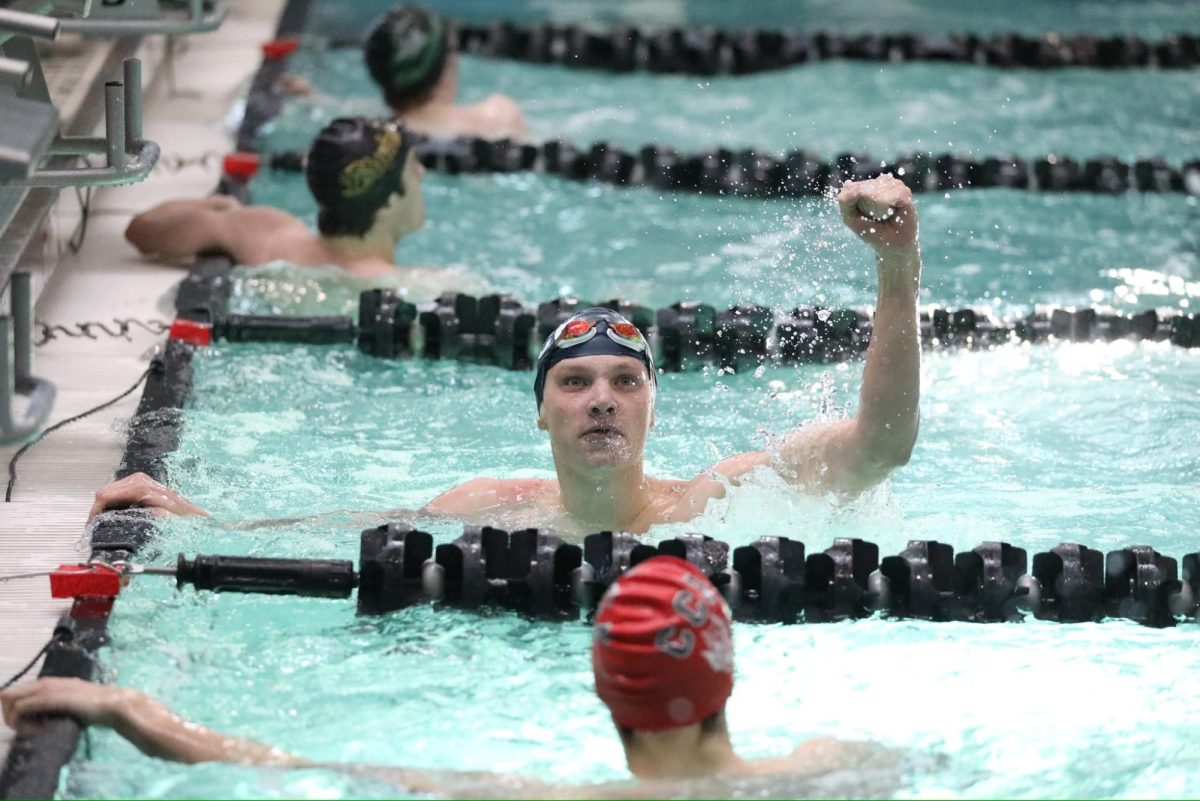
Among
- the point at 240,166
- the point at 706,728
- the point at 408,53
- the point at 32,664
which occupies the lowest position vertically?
the point at 32,664

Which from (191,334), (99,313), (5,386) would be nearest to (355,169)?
(191,334)

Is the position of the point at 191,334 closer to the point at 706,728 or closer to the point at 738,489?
the point at 738,489

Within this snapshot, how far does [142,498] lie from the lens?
369 cm

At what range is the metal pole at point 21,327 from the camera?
292 centimetres

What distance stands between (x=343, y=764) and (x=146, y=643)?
79 cm

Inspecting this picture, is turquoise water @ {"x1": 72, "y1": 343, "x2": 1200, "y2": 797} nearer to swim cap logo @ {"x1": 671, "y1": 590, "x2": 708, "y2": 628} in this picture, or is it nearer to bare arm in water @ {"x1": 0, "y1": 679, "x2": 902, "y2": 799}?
bare arm in water @ {"x1": 0, "y1": 679, "x2": 902, "y2": 799}

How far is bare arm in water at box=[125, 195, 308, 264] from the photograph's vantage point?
5.79 m

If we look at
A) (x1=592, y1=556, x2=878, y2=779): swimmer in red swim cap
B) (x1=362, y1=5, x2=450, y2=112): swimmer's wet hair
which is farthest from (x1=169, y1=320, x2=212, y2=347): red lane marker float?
(x1=592, y1=556, x2=878, y2=779): swimmer in red swim cap

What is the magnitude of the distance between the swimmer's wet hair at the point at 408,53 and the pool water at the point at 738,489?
502 millimetres

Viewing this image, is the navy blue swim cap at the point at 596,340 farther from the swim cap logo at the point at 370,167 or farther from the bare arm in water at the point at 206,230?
the bare arm in water at the point at 206,230

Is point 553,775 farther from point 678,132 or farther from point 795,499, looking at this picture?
point 678,132

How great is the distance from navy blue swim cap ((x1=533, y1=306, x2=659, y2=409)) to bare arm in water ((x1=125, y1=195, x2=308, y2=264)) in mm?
2281

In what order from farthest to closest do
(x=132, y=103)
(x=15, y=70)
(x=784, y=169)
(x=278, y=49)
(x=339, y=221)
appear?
(x=278, y=49) → (x=784, y=169) → (x=339, y=221) → (x=132, y=103) → (x=15, y=70)

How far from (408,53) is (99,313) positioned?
2293 millimetres
